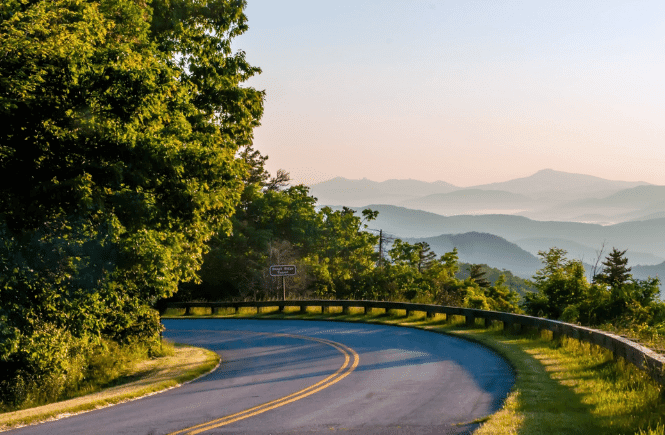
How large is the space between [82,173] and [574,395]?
34.6 ft

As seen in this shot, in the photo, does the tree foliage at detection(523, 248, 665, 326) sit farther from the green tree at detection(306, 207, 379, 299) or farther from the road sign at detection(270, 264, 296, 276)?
the green tree at detection(306, 207, 379, 299)

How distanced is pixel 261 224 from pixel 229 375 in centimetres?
4753

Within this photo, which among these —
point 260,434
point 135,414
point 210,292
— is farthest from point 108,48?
point 210,292

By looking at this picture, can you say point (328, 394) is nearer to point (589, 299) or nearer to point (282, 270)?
point (589, 299)

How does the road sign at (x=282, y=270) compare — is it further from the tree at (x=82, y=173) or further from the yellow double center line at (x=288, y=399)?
the tree at (x=82, y=173)

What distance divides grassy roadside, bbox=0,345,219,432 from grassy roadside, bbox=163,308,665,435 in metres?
7.63

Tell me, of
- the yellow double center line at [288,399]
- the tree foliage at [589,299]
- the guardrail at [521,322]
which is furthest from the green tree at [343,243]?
the yellow double center line at [288,399]

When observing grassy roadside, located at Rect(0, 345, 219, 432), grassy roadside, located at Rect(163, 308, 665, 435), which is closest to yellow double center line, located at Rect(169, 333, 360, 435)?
grassy roadside, located at Rect(0, 345, 219, 432)

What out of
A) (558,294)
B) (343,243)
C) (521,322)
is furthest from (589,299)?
(343,243)

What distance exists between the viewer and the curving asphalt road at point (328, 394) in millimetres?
10328

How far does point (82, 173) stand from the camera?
13.4 meters

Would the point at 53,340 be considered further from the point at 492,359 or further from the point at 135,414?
the point at 492,359

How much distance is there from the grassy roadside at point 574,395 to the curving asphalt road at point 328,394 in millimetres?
490

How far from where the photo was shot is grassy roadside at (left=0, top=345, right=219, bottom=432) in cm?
1184
